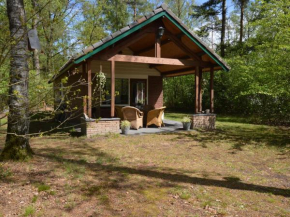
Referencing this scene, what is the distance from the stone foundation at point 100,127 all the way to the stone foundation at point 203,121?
11.9 feet

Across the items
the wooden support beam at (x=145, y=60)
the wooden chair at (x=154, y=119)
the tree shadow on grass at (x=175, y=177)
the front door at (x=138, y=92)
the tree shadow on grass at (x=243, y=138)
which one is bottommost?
the tree shadow on grass at (x=175, y=177)

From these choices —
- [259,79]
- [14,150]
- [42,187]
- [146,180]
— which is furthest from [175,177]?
[259,79]

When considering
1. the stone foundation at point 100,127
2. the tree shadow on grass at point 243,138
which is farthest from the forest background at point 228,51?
the stone foundation at point 100,127

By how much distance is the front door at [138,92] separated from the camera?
1282cm

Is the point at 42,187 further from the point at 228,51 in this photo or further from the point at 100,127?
the point at 228,51

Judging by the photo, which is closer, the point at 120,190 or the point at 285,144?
the point at 120,190

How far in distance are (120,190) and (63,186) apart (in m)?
1.00

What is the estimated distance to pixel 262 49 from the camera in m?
11.1

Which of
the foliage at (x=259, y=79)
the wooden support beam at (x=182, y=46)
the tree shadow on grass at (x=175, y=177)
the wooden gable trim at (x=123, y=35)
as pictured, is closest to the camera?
the tree shadow on grass at (x=175, y=177)

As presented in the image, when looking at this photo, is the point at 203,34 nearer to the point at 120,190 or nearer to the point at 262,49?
the point at 262,49

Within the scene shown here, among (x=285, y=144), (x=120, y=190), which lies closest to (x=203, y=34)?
(x=285, y=144)

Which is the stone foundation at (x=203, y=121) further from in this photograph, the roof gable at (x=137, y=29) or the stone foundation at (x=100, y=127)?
the stone foundation at (x=100, y=127)

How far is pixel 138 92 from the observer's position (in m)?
13.1

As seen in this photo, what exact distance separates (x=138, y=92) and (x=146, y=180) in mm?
8903
